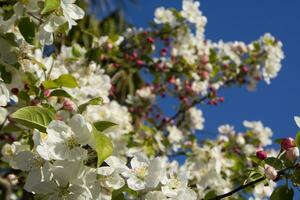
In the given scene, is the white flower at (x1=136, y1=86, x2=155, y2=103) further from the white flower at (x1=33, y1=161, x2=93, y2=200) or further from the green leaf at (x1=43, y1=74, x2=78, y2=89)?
the white flower at (x1=33, y1=161, x2=93, y2=200)

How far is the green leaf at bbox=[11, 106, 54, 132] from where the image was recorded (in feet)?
4.68

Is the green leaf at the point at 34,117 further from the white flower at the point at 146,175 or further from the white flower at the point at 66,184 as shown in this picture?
the white flower at the point at 146,175

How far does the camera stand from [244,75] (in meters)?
4.69

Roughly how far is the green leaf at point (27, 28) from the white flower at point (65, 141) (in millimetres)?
545

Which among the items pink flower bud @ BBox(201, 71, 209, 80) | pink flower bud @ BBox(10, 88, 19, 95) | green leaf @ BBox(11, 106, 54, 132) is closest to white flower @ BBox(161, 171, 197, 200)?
green leaf @ BBox(11, 106, 54, 132)

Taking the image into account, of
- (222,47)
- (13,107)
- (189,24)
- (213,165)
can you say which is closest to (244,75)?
(222,47)

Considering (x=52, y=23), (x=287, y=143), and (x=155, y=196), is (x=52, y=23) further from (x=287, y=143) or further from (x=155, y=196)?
(x=287, y=143)

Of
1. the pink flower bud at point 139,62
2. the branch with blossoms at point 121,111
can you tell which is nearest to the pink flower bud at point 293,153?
the branch with blossoms at point 121,111

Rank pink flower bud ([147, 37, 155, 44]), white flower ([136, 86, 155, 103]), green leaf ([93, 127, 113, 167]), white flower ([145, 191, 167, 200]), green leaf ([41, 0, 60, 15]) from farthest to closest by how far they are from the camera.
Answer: white flower ([136, 86, 155, 103]) → pink flower bud ([147, 37, 155, 44]) → green leaf ([41, 0, 60, 15]) → white flower ([145, 191, 167, 200]) → green leaf ([93, 127, 113, 167])

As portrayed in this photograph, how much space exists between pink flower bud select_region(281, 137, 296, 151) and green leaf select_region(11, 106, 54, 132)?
0.67 metres

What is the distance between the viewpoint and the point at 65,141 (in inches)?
56.1

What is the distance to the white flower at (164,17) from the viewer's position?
13.6 ft

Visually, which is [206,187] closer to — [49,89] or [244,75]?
[49,89]

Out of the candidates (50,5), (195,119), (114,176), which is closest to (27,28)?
(50,5)
